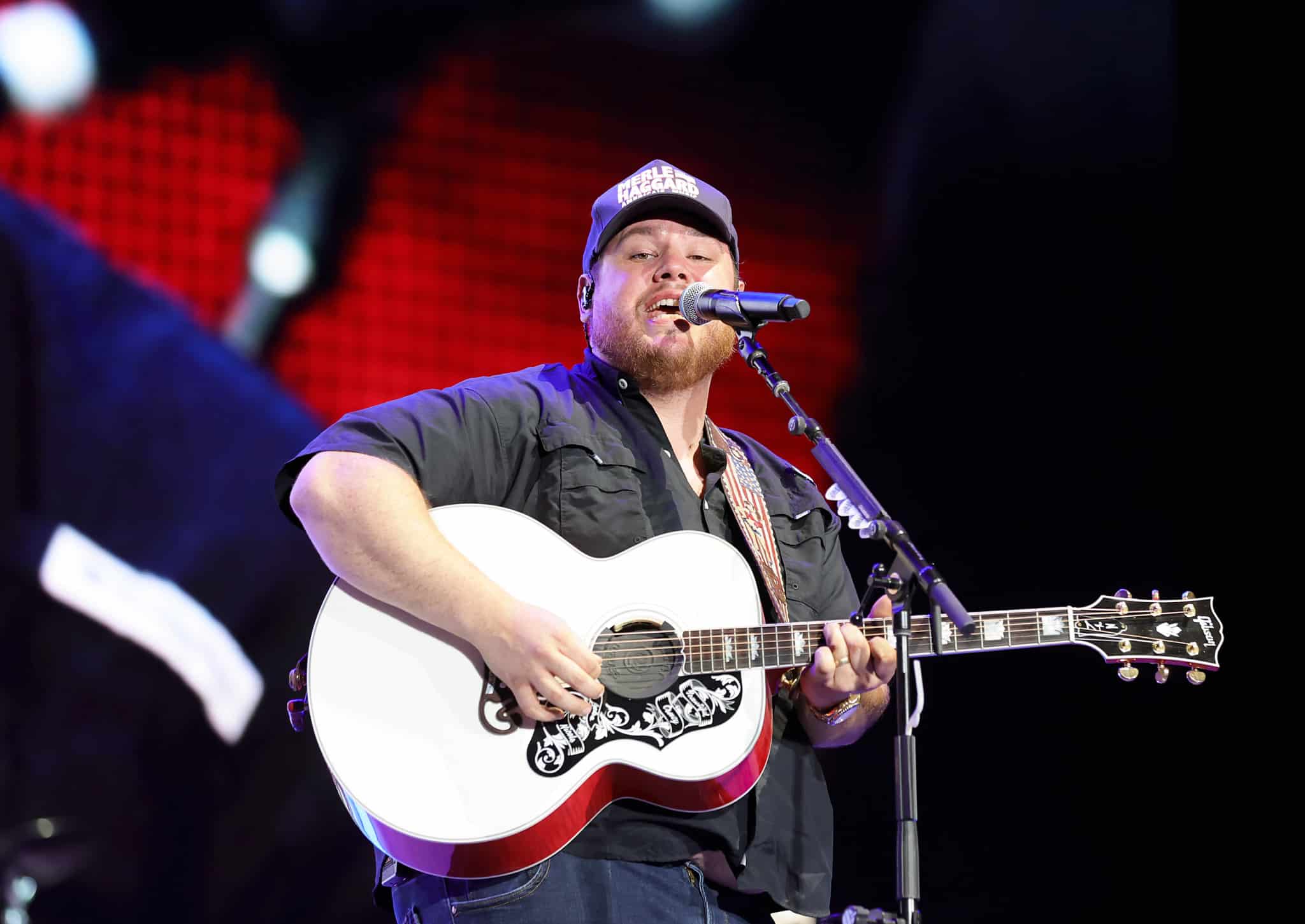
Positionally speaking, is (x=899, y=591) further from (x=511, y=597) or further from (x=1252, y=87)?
(x=1252, y=87)

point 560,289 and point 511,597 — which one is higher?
point 560,289

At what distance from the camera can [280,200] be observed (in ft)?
14.3

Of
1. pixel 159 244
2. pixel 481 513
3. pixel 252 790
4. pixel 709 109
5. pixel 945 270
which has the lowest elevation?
pixel 252 790

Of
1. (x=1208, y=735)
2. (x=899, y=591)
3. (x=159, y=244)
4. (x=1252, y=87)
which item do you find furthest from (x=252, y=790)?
(x=1252, y=87)

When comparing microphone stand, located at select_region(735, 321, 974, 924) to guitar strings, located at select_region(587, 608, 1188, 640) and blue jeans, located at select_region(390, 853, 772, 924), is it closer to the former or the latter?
guitar strings, located at select_region(587, 608, 1188, 640)

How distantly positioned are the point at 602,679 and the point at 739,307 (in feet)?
2.80

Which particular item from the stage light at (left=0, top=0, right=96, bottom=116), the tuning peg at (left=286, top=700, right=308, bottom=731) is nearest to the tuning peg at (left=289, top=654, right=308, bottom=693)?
the tuning peg at (left=286, top=700, right=308, bottom=731)

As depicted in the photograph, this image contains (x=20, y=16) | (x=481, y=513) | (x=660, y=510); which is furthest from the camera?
(x=20, y=16)

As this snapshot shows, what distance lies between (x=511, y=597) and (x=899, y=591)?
80 cm

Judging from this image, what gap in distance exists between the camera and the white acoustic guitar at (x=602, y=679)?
227 centimetres

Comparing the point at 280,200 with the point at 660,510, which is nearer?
the point at 660,510

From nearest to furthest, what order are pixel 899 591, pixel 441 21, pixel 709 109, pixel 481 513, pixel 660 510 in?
pixel 899 591 → pixel 481 513 → pixel 660 510 → pixel 441 21 → pixel 709 109

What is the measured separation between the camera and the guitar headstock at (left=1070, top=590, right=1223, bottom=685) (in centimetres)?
271

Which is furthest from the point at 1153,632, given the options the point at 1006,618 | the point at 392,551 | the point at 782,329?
the point at 782,329
